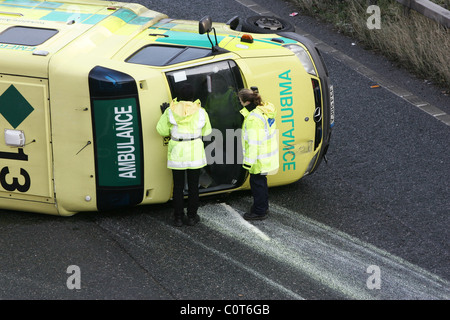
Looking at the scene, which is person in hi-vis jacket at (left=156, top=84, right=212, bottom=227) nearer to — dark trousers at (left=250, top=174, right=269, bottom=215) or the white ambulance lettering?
the white ambulance lettering

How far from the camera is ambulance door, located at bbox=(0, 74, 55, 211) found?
7359 mm

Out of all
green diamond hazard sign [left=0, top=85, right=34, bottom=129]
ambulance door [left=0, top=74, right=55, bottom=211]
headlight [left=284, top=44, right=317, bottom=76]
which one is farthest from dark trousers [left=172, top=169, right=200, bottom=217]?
headlight [left=284, top=44, right=317, bottom=76]

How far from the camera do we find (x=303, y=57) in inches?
324

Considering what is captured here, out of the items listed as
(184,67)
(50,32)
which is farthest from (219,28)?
(50,32)

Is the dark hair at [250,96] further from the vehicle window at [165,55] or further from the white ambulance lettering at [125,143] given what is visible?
the white ambulance lettering at [125,143]

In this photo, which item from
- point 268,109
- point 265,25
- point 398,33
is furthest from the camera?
point 398,33

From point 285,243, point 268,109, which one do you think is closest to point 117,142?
point 268,109

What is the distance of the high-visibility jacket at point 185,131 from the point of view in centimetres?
738

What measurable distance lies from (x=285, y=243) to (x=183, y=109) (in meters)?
1.62

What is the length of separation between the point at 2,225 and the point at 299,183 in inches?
125

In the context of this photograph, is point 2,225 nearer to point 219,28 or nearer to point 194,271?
point 194,271

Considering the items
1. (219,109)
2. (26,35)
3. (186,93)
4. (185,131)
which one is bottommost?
(185,131)

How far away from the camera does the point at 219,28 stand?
8.62m

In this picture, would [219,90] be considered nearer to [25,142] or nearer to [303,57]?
[303,57]
